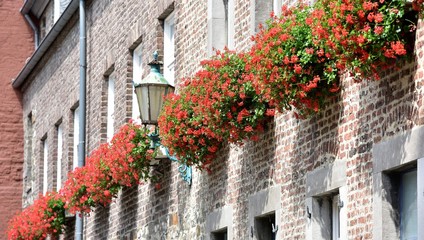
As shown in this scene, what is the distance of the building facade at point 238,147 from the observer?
10.8 m

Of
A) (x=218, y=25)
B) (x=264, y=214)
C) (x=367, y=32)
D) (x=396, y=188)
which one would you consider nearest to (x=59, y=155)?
(x=218, y=25)

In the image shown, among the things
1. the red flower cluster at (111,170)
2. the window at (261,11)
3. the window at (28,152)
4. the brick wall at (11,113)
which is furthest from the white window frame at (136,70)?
the brick wall at (11,113)

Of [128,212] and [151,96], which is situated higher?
[151,96]

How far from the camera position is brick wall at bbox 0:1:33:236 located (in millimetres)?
31703

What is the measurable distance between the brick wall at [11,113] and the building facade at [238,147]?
14.8 feet

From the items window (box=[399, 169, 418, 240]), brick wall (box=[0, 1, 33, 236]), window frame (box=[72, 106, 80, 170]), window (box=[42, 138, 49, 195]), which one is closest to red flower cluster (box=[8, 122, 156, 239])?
window frame (box=[72, 106, 80, 170])

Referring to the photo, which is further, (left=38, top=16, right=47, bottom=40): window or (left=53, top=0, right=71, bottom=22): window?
(left=38, top=16, right=47, bottom=40): window

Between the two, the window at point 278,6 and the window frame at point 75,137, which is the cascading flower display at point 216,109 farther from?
the window frame at point 75,137

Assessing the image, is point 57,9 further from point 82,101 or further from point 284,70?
point 284,70

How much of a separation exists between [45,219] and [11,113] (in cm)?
827

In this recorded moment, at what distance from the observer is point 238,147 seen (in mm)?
14852

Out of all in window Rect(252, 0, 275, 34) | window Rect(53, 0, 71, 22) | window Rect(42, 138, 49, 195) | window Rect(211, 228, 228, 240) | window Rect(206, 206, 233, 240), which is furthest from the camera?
window Rect(53, 0, 71, 22)

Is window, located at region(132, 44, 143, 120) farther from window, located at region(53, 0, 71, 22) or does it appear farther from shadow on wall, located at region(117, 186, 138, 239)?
window, located at region(53, 0, 71, 22)

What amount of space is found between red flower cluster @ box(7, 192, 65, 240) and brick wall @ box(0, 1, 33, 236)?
6917 millimetres
